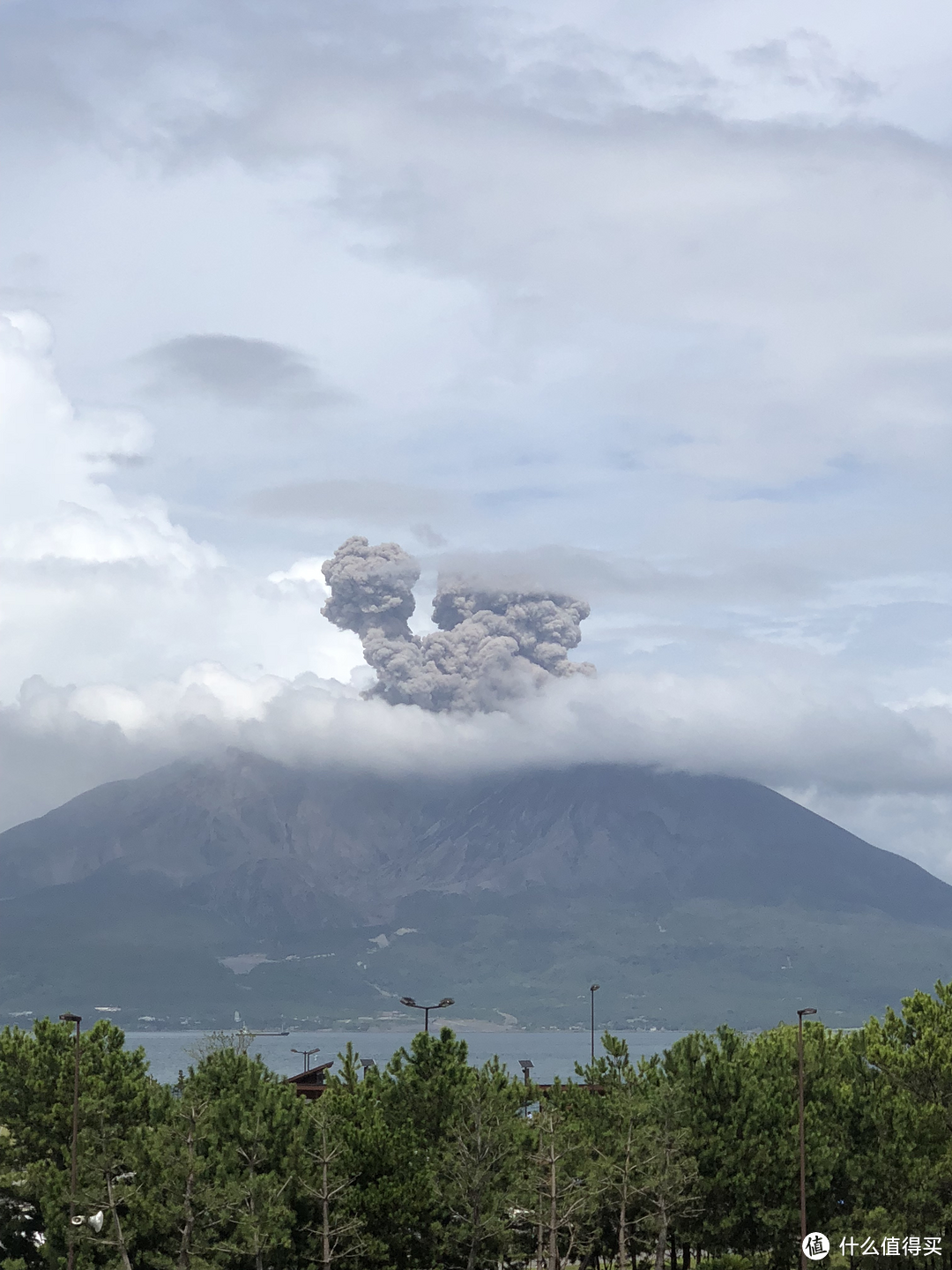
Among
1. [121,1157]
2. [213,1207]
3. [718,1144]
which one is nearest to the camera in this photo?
[213,1207]

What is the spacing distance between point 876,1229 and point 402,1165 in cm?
1972

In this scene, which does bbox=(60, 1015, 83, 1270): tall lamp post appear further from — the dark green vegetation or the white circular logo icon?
the white circular logo icon

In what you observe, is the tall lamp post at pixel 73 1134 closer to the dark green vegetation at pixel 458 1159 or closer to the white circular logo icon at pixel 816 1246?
the dark green vegetation at pixel 458 1159

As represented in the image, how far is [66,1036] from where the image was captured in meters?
67.4

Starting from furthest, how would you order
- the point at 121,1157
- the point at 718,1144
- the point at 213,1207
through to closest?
the point at 718,1144 → the point at 121,1157 → the point at 213,1207

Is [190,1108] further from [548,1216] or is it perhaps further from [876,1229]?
[876,1229]

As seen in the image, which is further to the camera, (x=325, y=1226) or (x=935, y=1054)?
(x=935, y=1054)

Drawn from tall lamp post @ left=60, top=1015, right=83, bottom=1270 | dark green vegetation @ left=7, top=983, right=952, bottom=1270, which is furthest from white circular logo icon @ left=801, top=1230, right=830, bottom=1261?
tall lamp post @ left=60, top=1015, right=83, bottom=1270

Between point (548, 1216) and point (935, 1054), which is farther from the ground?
point (935, 1054)

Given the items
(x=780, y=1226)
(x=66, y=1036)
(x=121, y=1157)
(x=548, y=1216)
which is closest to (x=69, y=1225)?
(x=121, y=1157)

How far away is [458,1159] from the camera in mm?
62750

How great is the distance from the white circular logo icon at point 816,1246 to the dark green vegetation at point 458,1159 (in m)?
1.90

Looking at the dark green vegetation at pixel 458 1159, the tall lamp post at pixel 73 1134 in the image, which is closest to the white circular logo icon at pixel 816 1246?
the dark green vegetation at pixel 458 1159

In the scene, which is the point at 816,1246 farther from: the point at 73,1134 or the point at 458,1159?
the point at 73,1134
